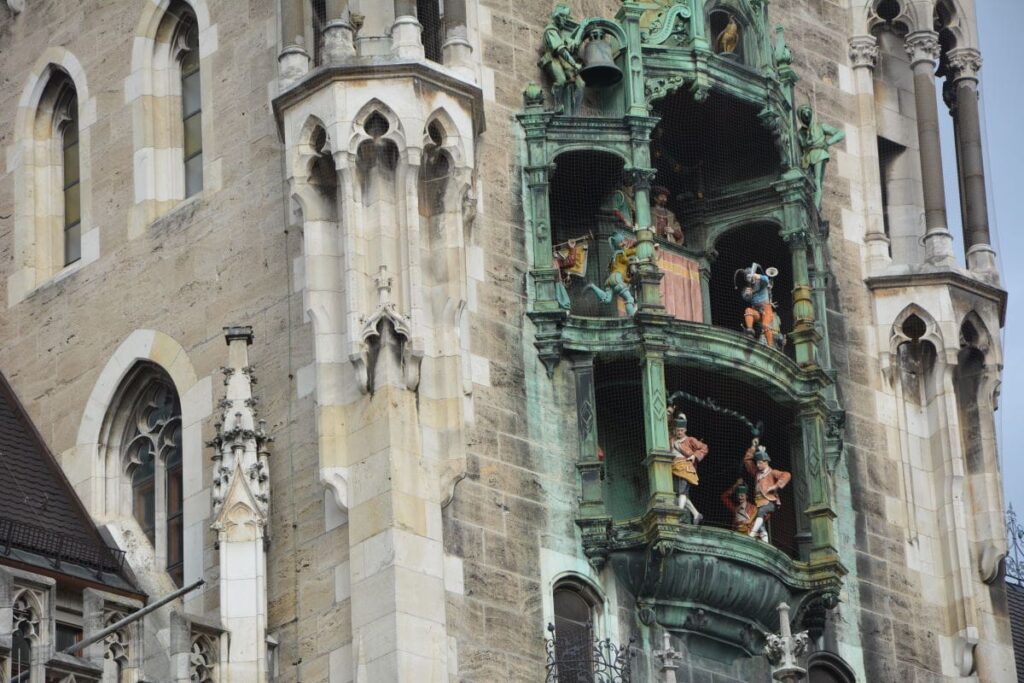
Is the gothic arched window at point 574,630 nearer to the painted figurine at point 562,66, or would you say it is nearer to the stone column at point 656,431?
the stone column at point 656,431

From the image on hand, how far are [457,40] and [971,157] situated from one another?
6.48m

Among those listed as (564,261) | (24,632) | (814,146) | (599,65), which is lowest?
(24,632)

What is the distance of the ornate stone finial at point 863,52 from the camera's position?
126ft

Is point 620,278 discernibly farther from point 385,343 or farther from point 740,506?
point 385,343

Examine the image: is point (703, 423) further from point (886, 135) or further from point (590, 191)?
point (886, 135)

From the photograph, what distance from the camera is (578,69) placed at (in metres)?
35.1

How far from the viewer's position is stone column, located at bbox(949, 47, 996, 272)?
37.6 m

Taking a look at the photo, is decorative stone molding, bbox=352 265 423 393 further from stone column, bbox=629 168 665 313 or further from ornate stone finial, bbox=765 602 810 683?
ornate stone finial, bbox=765 602 810 683

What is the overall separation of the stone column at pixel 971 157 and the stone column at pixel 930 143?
42 centimetres

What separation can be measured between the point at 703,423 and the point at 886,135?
15.4 feet

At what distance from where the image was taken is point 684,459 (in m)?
34.0

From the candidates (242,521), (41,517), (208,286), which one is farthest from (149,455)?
(242,521)

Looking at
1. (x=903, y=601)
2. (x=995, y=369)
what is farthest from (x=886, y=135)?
(x=903, y=601)

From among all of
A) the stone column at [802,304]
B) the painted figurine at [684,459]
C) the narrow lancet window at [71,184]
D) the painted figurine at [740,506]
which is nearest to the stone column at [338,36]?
the narrow lancet window at [71,184]
